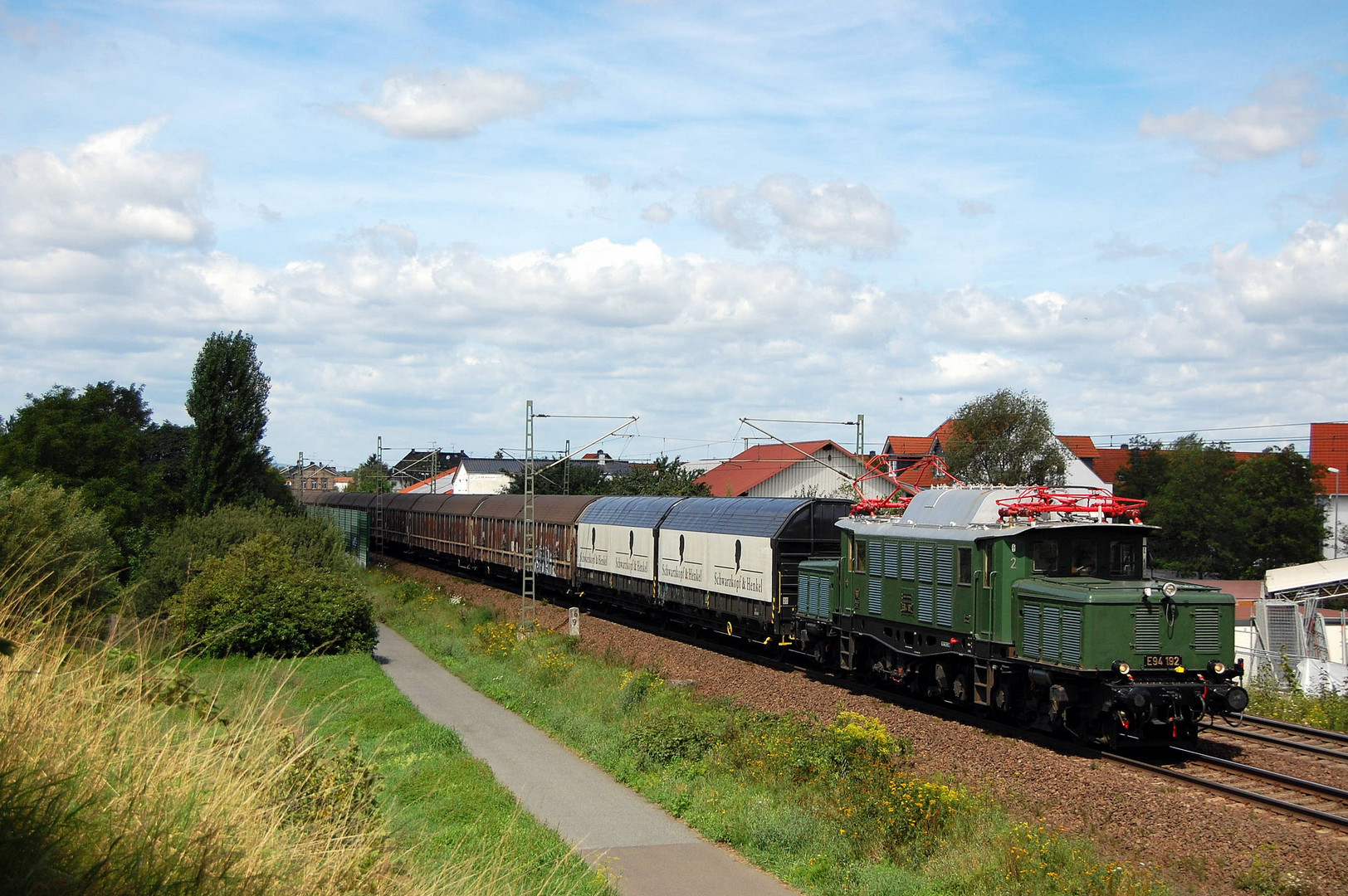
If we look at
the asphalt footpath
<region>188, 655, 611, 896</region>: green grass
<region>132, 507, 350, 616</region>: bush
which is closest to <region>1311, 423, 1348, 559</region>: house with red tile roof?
<region>132, 507, 350, 616</region>: bush

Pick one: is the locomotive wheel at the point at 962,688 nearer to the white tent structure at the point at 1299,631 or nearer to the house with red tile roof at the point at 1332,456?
the white tent structure at the point at 1299,631

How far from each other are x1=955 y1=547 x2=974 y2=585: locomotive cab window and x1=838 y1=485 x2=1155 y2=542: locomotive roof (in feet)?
0.58

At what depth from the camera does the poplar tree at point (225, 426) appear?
42.3 m

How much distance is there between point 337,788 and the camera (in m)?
7.45

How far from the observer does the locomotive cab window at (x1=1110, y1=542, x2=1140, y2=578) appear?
614 inches

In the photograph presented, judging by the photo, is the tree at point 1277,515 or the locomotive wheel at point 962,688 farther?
the tree at point 1277,515

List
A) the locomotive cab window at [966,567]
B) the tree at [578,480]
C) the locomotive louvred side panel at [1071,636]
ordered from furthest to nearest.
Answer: the tree at [578,480] < the locomotive cab window at [966,567] < the locomotive louvred side panel at [1071,636]

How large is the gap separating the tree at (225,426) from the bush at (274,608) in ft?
53.7

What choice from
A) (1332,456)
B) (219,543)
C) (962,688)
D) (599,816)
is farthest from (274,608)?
(1332,456)

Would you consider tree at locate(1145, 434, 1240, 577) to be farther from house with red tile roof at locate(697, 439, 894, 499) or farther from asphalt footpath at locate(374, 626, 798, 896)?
asphalt footpath at locate(374, 626, 798, 896)

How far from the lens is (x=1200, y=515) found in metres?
Result: 56.8

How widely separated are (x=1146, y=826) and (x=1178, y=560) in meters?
52.3

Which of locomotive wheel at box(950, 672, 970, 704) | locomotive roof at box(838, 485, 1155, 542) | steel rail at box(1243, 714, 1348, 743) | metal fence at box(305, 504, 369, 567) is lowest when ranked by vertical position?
steel rail at box(1243, 714, 1348, 743)

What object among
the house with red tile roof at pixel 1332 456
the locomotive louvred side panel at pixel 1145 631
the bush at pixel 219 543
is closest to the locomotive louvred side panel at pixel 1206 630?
the locomotive louvred side panel at pixel 1145 631
